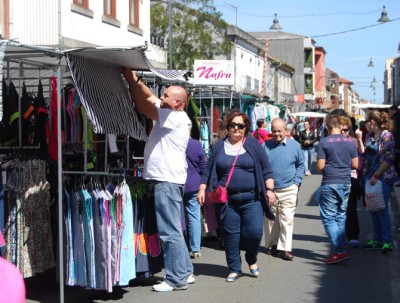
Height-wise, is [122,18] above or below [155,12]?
below

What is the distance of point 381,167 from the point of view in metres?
8.77

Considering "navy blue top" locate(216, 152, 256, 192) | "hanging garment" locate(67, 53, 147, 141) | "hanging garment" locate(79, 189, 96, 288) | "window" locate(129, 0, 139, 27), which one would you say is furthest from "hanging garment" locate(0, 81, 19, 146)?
"window" locate(129, 0, 139, 27)

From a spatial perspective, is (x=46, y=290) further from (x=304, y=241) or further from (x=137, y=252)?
(x=304, y=241)

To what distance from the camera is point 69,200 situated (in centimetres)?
616

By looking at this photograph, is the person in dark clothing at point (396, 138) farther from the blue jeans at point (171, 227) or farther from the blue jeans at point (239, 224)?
the blue jeans at point (171, 227)

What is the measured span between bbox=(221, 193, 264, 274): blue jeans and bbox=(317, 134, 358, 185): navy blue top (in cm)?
136

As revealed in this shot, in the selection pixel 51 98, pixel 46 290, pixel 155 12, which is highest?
pixel 155 12

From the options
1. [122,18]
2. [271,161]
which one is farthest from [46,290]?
[122,18]

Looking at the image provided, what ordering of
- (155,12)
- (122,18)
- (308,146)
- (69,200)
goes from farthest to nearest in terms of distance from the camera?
(155,12) < (122,18) < (308,146) < (69,200)

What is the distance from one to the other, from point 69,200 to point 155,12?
3033 cm

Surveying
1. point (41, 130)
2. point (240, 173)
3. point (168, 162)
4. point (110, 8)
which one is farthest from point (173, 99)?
point (110, 8)

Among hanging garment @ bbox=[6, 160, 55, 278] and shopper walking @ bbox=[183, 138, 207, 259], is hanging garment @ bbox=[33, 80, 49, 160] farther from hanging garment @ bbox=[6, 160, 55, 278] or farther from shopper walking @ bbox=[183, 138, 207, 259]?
shopper walking @ bbox=[183, 138, 207, 259]

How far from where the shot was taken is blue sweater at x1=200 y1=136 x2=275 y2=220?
717 centimetres

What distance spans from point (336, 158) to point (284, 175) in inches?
27.4
